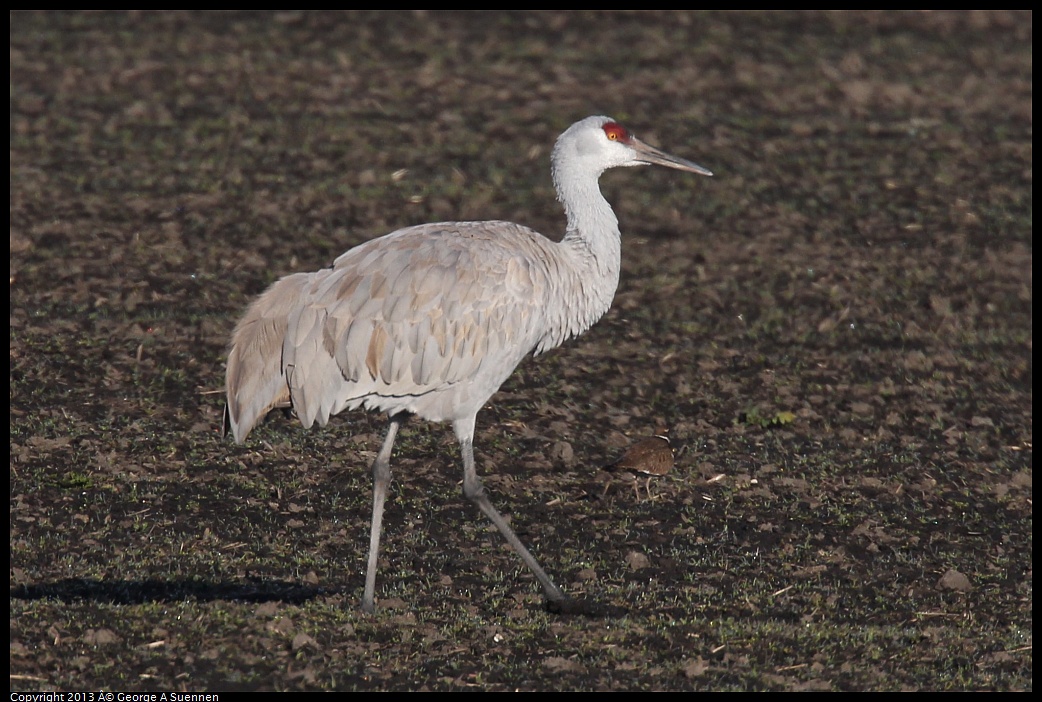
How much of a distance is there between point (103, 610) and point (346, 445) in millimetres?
2222

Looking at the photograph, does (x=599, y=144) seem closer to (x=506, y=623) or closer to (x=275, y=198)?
(x=506, y=623)

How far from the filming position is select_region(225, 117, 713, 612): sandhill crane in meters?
6.58

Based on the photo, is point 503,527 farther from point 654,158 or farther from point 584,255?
point 654,158

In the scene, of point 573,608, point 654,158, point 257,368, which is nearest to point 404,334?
point 257,368

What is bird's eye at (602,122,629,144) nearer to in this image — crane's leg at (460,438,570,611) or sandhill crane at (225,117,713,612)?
sandhill crane at (225,117,713,612)

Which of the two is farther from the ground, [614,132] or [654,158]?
[614,132]

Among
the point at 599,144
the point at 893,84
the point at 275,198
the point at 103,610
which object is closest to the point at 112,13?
the point at 275,198

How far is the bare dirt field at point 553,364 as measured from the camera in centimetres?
605

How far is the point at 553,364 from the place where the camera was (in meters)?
9.15

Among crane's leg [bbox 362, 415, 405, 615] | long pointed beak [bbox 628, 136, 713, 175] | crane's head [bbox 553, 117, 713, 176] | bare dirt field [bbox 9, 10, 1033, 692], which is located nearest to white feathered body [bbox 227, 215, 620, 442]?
crane's leg [bbox 362, 415, 405, 615]

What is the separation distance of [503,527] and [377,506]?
591 millimetres

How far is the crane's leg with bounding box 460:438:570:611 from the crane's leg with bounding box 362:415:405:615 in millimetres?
344

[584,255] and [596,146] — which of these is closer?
[584,255]

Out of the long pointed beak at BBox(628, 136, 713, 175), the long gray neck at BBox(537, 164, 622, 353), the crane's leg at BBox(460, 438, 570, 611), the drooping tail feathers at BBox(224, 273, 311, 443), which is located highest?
the long pointed beak at BBox(628, 136, 713, 175)
